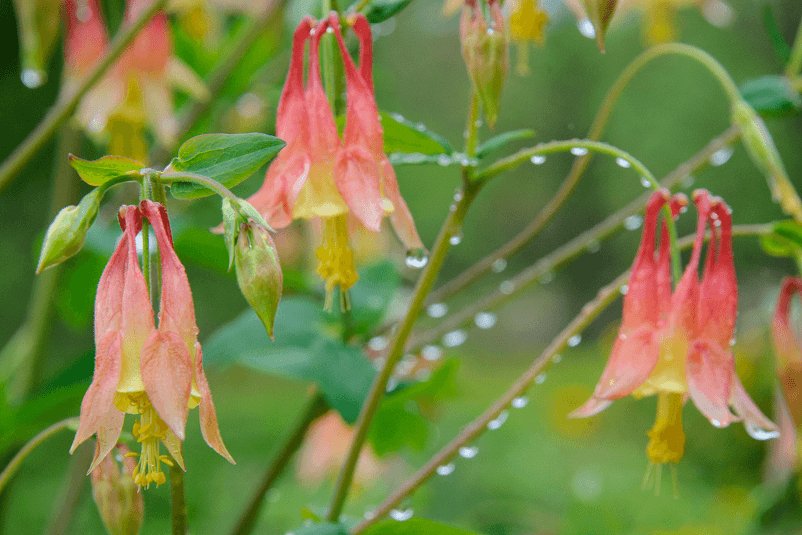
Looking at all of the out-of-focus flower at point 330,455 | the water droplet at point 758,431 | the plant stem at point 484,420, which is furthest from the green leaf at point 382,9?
the out-of-focus flower at point 330,455

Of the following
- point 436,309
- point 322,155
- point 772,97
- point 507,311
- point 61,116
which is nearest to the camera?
point 322,155

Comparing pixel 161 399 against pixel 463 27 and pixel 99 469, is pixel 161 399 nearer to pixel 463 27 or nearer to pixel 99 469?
pixel 99 469

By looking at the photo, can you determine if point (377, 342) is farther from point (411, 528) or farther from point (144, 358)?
point (144, 358)

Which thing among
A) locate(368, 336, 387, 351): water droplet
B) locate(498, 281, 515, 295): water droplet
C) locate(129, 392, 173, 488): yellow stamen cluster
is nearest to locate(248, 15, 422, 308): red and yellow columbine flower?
locate(129, 392, 173, 488): yellow stamen cluster

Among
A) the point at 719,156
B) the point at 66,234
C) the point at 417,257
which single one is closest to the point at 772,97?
the point at 719,156

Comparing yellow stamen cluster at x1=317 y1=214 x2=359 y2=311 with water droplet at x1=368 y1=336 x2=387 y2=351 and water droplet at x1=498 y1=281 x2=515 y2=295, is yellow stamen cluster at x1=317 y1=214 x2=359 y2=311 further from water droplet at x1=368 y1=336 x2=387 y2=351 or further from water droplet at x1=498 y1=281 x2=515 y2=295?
water droplet at x1=368 y1=336 x2=387 y2=351

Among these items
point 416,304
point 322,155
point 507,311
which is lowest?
point 507,311

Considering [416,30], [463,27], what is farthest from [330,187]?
[416,30]
